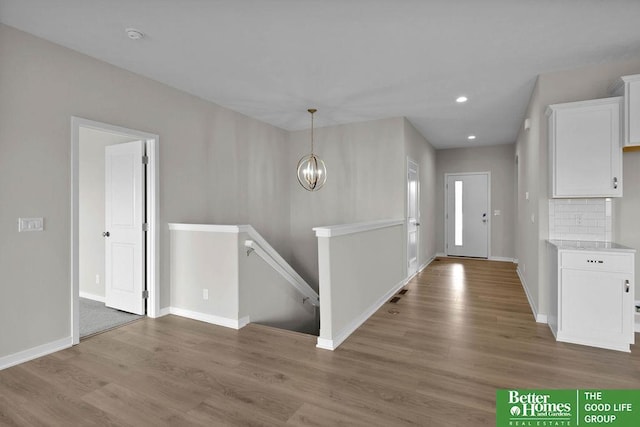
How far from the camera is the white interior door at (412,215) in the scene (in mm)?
5527

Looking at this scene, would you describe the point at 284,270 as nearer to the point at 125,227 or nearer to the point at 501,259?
the point at 125,227

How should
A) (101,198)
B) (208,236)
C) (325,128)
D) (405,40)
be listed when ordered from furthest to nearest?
1. (325,128)
2. (101,198)
3. (208,236)
4. (405,40)

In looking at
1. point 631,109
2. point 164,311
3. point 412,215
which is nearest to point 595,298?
point 631,109

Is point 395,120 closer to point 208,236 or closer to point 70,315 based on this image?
point 208,236

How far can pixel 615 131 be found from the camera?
3.00m

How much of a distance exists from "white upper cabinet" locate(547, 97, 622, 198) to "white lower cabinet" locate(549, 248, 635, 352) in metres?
0.67

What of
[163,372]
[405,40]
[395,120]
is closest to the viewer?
[163,372]

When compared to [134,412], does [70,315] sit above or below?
above

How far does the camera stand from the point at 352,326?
3297 mm

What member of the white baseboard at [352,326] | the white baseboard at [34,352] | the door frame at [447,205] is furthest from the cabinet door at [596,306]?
the door frame at [447,205]

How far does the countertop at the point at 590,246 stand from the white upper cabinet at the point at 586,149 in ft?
1.56

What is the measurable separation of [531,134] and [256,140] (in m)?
3.98

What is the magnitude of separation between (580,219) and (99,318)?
17.8 ft

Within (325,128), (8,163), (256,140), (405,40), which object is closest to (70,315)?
(8,163)
